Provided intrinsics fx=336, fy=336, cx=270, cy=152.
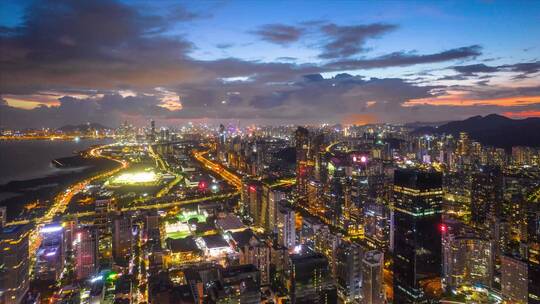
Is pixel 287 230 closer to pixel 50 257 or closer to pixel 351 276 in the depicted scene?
pixel 351 276

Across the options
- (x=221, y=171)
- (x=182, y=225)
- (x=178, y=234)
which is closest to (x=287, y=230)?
(x=178, y=234)

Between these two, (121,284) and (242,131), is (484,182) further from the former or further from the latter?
(242,131)

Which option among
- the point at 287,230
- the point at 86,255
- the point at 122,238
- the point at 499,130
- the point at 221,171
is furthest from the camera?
the point at 221,171

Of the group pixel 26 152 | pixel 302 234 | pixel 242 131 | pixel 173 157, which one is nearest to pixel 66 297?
pixel 302 234

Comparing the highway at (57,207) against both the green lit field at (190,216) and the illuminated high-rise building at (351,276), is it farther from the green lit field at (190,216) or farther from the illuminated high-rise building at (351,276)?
the illuminated high-rise building at (351,276)

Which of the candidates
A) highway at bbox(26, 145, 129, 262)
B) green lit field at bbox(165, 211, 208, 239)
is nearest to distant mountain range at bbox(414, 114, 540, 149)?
green lit field at bbox(165, 211, 208, 239)

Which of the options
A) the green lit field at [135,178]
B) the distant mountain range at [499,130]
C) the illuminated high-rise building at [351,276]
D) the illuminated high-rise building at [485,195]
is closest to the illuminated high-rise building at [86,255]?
the illuminated high-rise building at [351,276]
